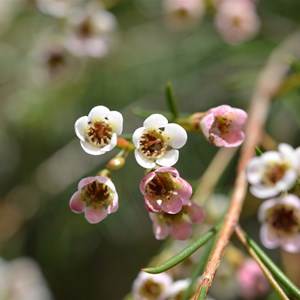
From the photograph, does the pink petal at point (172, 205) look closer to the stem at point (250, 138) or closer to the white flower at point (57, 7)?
the stem at point (250, 138)

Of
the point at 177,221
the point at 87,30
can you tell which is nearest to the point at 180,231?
the point at 177,221

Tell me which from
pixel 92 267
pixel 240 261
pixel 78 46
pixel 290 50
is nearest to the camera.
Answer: pixel 240 261

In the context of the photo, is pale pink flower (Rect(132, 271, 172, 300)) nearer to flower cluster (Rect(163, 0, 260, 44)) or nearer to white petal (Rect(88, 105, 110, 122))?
white petal (Rect(88, 105, 110, 122))

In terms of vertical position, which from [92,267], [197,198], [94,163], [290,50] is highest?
[197,198]

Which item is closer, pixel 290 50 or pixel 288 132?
pixel 290 50

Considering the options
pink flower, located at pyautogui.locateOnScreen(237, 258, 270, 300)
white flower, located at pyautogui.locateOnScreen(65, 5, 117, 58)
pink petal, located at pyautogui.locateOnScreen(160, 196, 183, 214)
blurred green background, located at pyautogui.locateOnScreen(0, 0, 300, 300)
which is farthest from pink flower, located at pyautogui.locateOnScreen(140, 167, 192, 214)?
blurred green background, located at pyautogui.locateOnScreen(0, 0, 300, 300)

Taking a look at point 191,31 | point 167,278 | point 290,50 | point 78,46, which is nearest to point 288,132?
point 290,50

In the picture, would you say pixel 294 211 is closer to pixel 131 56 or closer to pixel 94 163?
pixel 94 163

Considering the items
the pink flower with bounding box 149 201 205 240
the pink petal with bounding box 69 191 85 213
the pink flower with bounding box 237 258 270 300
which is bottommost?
the pink flower with bounding box 237 258 270 300
